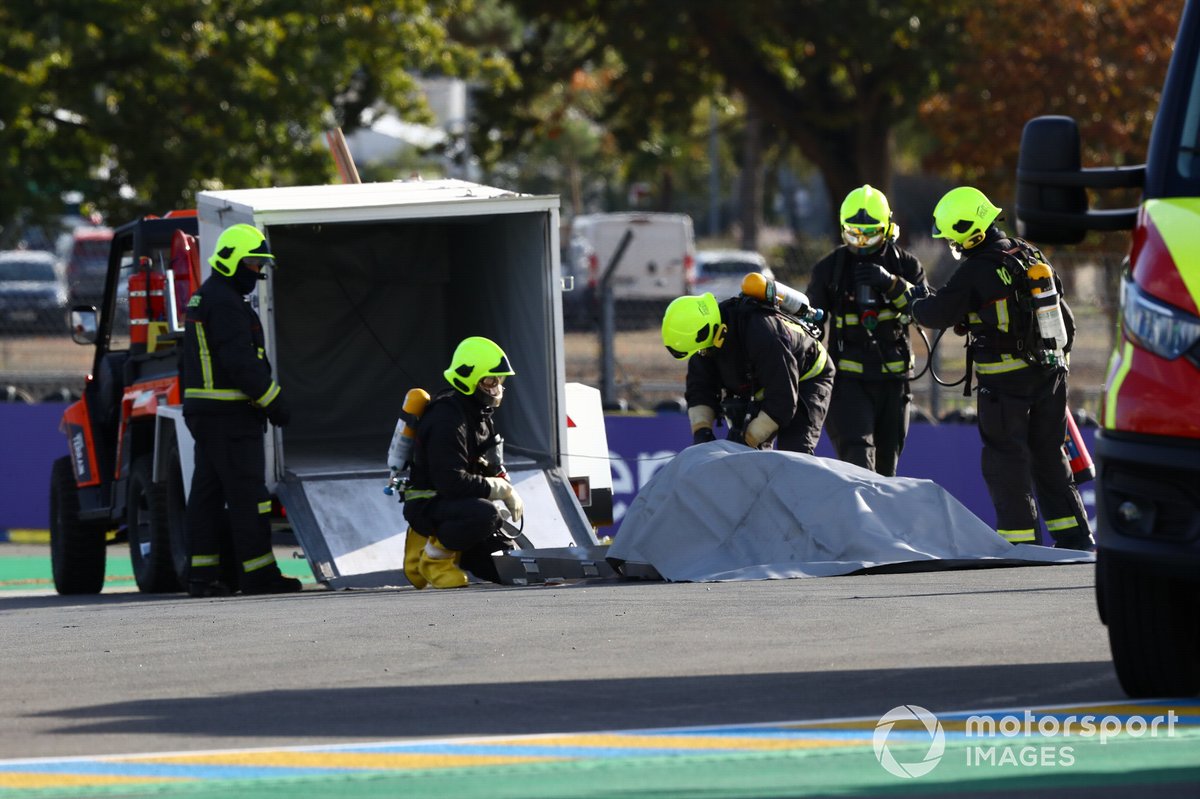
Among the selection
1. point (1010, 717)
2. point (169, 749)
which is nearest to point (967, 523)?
point (1010, 717)

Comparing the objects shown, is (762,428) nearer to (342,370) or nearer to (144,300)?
(144,300)

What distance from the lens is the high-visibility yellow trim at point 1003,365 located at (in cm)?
1078

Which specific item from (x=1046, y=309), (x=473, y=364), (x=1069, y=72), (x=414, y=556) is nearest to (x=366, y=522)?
(x=414, y=556)

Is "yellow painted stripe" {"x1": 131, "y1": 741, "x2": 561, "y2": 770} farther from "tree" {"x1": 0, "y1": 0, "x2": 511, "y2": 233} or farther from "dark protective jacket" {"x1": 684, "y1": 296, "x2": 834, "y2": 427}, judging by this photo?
"tree" {"x1": 0, "y1": 0, "x2": 511, "y2": 233}

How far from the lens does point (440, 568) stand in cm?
1082

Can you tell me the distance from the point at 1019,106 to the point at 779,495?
1967 cm

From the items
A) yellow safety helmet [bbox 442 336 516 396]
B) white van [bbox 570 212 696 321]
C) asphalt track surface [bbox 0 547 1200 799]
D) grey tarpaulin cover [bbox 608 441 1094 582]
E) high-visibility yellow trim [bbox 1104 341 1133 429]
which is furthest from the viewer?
white van [bbox 570 212 696 321]

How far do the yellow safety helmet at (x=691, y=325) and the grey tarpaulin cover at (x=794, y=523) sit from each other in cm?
81

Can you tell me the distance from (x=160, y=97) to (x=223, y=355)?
17530 millimetres

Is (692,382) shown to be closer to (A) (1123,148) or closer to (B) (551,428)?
(B) (551,428)

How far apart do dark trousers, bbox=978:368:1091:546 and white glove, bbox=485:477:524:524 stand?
2.48 metres

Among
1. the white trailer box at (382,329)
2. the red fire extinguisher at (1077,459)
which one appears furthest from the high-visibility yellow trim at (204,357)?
the red fire extinguisher at (1077,459)

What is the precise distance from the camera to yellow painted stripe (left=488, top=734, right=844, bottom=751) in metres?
5.49

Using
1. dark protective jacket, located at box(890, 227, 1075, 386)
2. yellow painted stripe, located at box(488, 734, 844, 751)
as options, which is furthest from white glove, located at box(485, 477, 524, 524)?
yellow painted stripe, located at box(488, 734, 844, 751)
